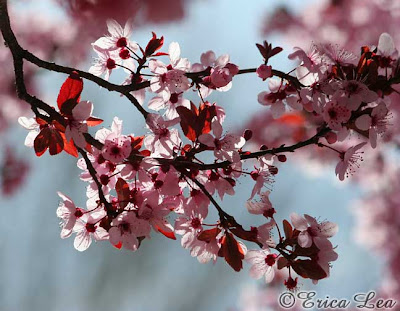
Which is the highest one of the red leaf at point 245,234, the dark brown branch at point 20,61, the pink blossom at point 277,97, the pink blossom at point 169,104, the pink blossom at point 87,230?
the pink blossom at point 277,97

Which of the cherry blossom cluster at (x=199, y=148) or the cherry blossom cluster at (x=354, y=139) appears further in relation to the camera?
the cherry blossom cluster at (x=354, y=139)

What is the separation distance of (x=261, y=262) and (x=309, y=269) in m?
0.08

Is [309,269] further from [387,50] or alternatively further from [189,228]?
[387,50]

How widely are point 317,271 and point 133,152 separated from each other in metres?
0.31

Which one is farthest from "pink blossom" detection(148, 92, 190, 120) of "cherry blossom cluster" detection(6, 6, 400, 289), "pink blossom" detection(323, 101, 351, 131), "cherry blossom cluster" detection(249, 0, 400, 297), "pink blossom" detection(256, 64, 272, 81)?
"cherry blossom cluster" detection(249, 0, 400, 297)

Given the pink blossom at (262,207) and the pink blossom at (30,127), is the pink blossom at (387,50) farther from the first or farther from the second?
the pink blossom at (30,127)

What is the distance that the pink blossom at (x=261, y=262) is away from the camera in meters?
0.75

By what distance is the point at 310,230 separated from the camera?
0.75m

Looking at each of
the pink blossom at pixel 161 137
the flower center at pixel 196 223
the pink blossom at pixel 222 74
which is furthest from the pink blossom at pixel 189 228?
the pink blossom at pixel 222 74

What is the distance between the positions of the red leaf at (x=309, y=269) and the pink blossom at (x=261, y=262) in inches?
1.6

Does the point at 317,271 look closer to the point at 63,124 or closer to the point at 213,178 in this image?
the point at 213,178

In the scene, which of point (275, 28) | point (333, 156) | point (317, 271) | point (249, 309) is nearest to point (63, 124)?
point (317, 271)

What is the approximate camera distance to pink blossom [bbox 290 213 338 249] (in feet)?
2.42

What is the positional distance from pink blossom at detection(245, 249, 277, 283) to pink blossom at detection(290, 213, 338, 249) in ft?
0.18
